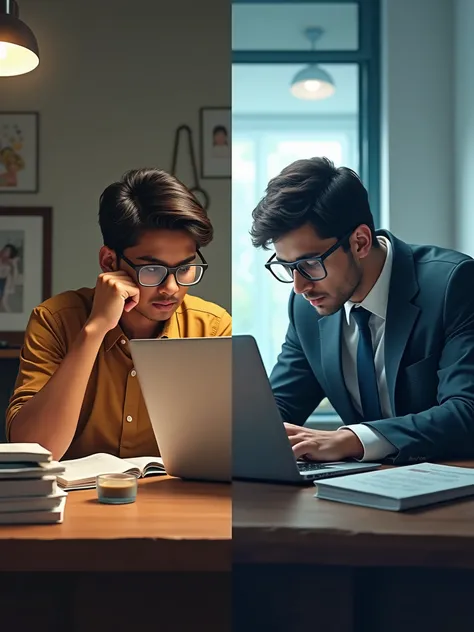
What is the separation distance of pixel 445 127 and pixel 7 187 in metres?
1.71

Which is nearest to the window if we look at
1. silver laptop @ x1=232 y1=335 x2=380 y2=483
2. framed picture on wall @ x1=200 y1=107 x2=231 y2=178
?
framed picture on wall @ x1=200 y1=107 x2=231 y2=178

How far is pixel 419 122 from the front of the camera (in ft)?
9.23

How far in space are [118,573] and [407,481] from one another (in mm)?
339

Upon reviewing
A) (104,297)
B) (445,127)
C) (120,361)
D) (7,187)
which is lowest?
(120,361)

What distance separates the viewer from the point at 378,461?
1059 mm

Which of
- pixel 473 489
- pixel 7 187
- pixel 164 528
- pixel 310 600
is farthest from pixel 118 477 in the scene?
pixel 7 187

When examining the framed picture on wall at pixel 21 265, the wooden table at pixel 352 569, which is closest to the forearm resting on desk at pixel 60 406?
the wooden table at pixel 352 569

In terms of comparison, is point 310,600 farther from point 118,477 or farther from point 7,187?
point 7,187

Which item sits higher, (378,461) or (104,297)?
(104,297)

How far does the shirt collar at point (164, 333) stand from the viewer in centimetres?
130

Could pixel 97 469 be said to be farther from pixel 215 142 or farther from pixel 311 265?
pixel 215 142

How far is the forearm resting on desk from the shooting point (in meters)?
1.15

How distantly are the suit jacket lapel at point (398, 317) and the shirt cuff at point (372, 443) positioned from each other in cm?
37

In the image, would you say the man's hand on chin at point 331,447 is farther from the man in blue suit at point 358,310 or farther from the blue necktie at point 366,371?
the blue necktie at point 366,371
